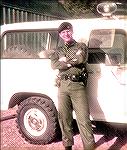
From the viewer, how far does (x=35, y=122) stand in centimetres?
→ 634

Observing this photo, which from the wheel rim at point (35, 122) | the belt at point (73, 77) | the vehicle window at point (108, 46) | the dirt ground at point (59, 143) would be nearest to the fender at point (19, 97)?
the wheel rim at point (35, 122)

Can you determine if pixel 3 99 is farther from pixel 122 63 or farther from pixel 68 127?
pixel 122 63

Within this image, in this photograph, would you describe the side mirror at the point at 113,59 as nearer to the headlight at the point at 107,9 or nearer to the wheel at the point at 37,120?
the headlight at the point at 107,9

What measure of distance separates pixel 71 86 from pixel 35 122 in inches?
51.4

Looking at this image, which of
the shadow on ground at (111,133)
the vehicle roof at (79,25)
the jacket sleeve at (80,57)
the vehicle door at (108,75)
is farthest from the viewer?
the shadow on ground at (111,133)

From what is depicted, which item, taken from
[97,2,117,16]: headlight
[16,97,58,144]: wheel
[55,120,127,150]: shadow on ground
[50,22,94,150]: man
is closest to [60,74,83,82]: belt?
[50,22,94,150]: man

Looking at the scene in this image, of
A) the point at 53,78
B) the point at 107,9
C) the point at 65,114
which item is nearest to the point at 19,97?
the point at 53,78

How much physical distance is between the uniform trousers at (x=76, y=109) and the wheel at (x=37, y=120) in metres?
0.66

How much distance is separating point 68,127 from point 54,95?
2.52 feet

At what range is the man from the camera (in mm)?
A: 5312

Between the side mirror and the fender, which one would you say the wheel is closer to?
the fender

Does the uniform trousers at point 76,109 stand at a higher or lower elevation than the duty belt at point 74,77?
lower

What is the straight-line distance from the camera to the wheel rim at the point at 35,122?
625 centimetres

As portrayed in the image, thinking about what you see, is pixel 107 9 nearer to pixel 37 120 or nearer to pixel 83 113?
pixel 83 113
